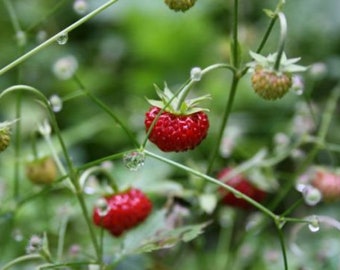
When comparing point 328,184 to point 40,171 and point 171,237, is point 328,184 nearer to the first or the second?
point 171,237

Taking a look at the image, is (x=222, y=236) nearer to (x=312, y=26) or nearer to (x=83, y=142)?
(x=83, y=142)

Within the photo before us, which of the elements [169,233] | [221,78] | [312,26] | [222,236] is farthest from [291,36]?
[169,233]

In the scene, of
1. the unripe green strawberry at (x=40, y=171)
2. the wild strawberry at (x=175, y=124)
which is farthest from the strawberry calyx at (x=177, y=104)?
the unripe green strawberry at (x=40, y=171)

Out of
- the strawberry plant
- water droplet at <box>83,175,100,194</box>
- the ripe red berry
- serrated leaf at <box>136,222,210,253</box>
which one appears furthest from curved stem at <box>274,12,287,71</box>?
water droplet at <box>83,175,100,194</box>

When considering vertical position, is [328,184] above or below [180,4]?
below

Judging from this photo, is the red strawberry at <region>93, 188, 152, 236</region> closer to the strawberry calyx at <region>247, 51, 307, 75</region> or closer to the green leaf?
the green leaf

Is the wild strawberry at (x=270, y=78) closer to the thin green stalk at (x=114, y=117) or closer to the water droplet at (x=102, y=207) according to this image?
the thin green stalk at (x=114, y=117)

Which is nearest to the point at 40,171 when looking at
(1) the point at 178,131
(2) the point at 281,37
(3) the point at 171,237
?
(3) the point at 171,237
